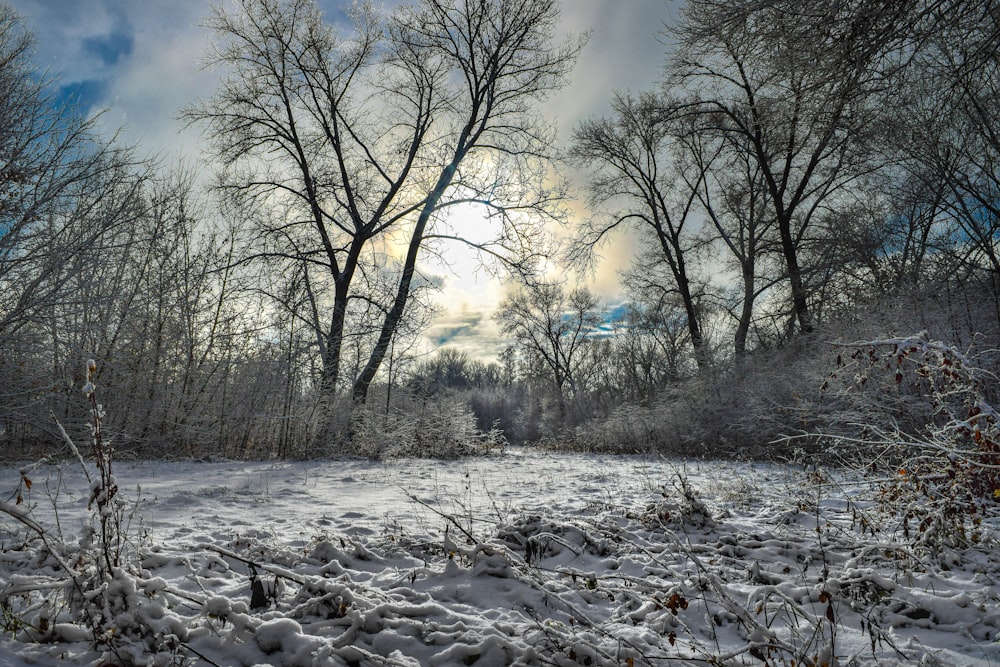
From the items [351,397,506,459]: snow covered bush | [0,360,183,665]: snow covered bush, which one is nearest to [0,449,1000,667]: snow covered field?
[0,360,183,665]: snow covered bush

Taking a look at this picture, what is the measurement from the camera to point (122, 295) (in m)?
6.76

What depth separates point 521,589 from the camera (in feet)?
9.96

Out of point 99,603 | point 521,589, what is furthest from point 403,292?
point 99,603


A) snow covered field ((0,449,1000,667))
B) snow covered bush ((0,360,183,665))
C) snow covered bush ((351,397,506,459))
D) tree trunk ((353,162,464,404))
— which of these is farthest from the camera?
tree trunk ((353,162,464,404))

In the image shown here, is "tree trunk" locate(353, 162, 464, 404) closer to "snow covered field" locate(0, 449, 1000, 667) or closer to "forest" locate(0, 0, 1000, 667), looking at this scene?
"forest" locate(0, 0, 1000, 667)

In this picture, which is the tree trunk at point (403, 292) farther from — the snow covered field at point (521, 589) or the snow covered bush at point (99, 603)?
the snow covered bush at point (99, 603)

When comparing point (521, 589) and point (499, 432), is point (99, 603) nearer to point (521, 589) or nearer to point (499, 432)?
point (521, 589)

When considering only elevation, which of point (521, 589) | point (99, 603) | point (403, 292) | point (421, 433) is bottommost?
point (521, 589)

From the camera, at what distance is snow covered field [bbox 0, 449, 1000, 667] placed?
2221 millimetres

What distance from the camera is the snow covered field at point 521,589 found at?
2221 mm

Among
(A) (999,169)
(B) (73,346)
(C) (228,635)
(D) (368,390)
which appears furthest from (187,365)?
(A) (999,169)

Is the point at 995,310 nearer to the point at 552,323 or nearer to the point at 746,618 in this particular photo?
the point at 746,618

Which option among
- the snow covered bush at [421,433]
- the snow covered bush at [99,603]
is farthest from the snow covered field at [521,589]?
the snow covered bush at [421,433]

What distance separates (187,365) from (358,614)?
Result: 38.3ft
